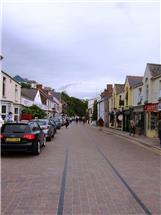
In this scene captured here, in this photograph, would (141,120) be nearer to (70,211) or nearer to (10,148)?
(10,148)

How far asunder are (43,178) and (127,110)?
33037mm

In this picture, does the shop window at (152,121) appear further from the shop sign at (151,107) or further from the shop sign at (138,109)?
the shop sign at (138,109)

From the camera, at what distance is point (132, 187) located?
8594 millimetres

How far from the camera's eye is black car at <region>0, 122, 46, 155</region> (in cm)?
1433

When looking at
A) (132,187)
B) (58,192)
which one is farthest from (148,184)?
(58,192)

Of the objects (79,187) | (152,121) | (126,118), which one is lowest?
(79,187)

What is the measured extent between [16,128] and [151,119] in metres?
18.3

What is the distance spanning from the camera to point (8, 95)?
115 ft

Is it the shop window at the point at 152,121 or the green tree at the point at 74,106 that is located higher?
the green tree at the point at 74,106

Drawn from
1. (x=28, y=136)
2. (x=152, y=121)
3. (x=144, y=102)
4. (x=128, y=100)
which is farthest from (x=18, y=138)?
(x=128, y=100)

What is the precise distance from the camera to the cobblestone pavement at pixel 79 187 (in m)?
6.59

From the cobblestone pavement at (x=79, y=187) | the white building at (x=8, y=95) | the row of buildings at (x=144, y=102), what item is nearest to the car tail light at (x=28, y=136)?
the cobblestone pavement at (x=79, y=187)

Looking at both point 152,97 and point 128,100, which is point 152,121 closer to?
point 152,97

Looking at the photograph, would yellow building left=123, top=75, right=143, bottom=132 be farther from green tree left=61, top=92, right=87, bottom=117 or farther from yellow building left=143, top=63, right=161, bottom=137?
green tree left=61, top=92, right=87, bottom=117
